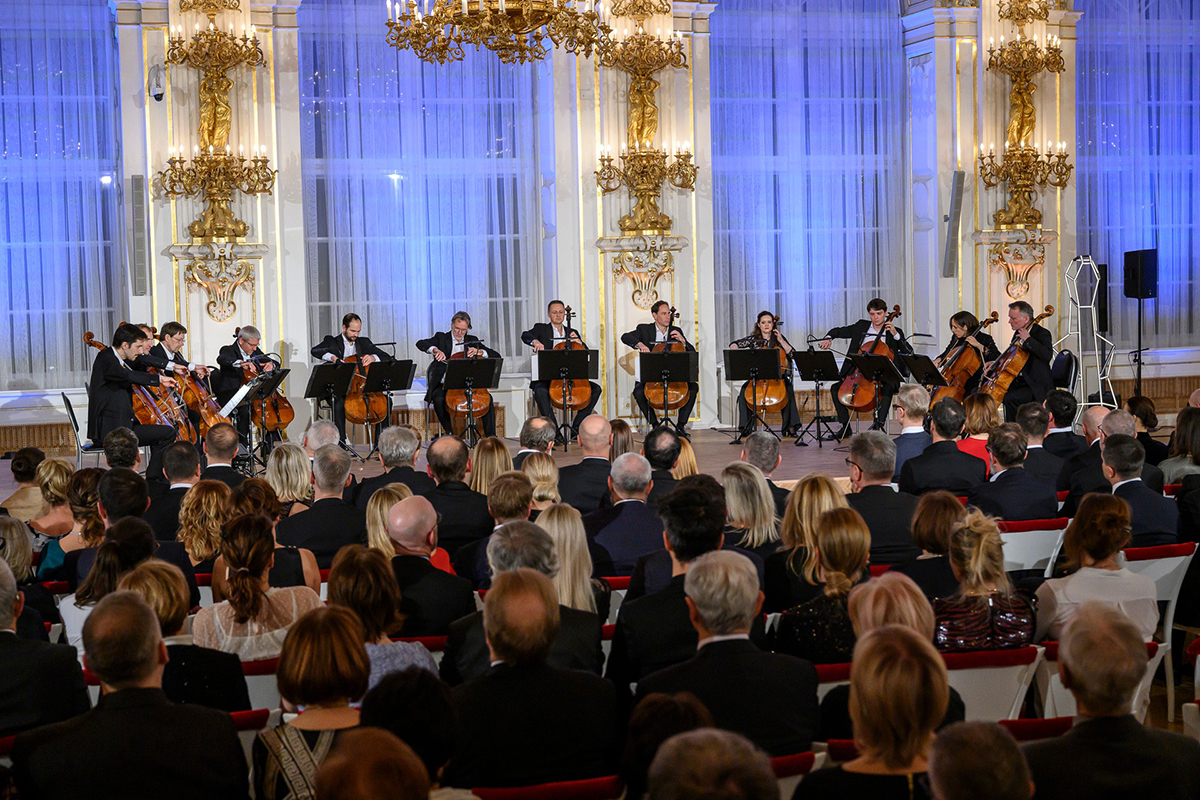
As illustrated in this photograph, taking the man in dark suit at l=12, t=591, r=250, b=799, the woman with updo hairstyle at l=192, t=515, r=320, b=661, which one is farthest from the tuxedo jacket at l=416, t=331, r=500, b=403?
the man in dark suit at l=12, t=591, r=250, b=799

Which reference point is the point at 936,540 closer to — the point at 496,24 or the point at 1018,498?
the point at 1018,498

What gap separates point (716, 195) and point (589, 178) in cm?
171

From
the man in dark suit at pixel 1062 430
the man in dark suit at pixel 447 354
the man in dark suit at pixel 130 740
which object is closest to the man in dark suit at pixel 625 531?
the man in dark suit at pixel 130 740

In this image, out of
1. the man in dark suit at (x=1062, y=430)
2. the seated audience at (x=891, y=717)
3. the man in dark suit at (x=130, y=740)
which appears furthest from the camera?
the man in dark suit at (x=1062, y=430)

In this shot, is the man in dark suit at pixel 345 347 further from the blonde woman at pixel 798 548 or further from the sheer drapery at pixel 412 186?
the blonde woman at pixel 798 548

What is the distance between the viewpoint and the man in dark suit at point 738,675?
111 inches

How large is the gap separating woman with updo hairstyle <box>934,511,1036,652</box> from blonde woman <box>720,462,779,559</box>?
95cm

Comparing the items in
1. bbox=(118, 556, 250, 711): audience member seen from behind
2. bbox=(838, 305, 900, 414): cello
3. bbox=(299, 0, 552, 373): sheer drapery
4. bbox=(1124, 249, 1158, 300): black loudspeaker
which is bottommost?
bbox=(118, 556, 250, 711): audience member seen from behind

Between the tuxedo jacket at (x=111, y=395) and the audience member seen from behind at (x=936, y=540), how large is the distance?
20.8ft

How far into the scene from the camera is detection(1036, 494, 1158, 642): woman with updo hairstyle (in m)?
3.81

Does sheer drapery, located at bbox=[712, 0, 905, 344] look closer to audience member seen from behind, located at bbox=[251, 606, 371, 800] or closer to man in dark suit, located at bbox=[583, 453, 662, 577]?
man in dark suit, located at bbox=[583, 453, 662, 577]

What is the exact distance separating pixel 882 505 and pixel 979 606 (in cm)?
124

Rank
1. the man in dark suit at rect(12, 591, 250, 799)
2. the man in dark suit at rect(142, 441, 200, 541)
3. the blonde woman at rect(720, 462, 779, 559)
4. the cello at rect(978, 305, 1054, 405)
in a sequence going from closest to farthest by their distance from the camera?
1. the man in dark suit at rect(12, 591, 250, 799)
2. the blonde woman at rect(720, 462, 779, 559)
3. the man in dark suit at rect(142, 441, 200, 541)
4. the cello at rect(978, 305, 1054, 405)

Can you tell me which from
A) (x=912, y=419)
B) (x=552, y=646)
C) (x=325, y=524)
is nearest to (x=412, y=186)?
(x=912, y=419)
